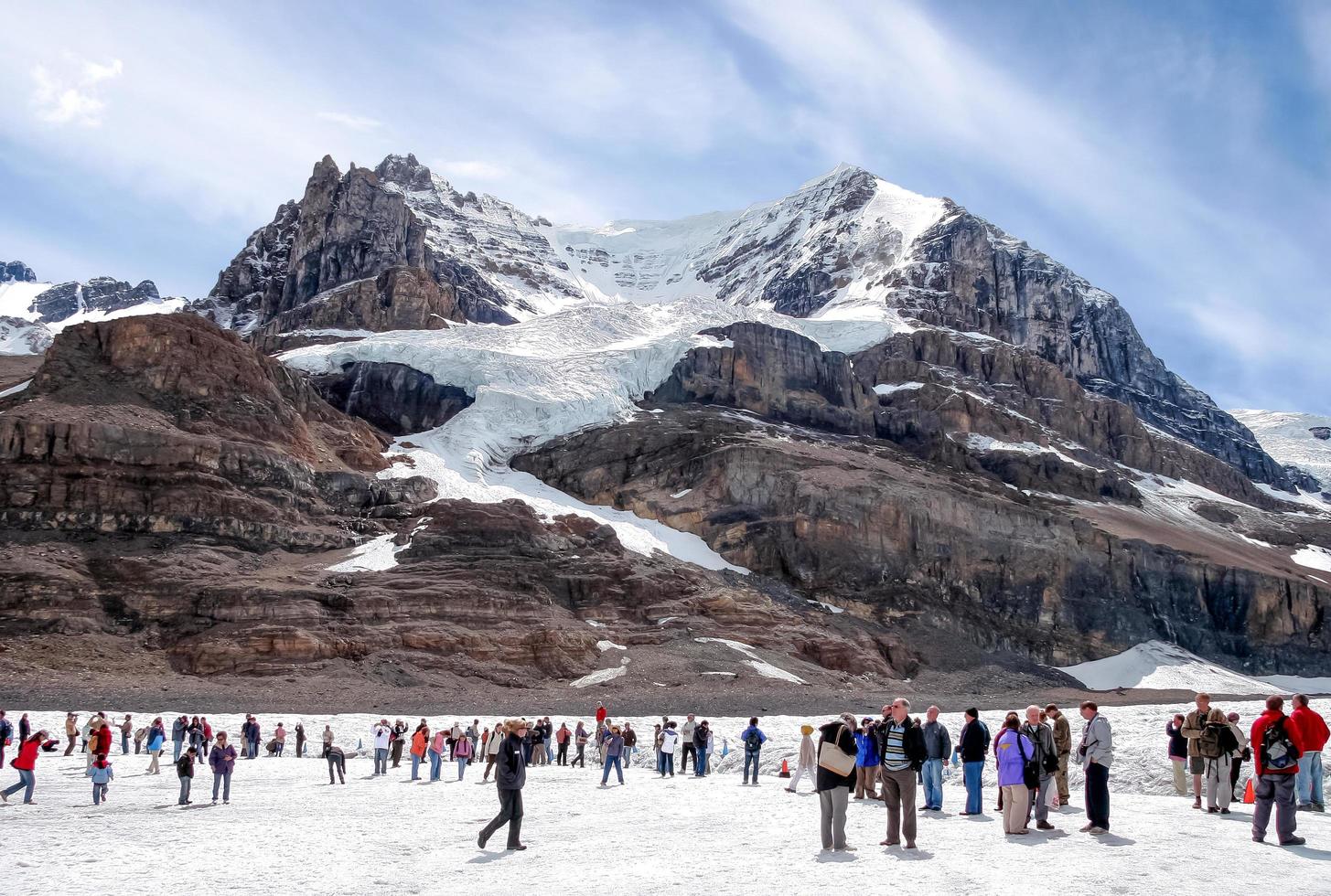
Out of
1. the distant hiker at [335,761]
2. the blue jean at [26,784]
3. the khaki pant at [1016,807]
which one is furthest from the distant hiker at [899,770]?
the distant hiker at [335,761]

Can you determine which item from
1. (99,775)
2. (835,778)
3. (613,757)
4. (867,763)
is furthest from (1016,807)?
(99,775)

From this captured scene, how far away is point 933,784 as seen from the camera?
15977 mm

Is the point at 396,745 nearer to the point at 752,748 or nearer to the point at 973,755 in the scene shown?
the point at 752,748

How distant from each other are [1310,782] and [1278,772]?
4.68 m

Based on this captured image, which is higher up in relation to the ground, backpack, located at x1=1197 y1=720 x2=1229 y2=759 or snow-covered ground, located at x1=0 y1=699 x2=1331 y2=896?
backpack, located at x1=1197 y1=720 x2=1229 y2=759

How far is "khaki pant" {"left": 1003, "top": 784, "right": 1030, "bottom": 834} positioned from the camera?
1323 centimetres

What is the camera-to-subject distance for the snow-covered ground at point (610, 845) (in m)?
11.2

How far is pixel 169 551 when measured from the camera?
204 ft

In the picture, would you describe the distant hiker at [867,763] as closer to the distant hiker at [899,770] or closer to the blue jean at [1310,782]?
the distant hiker at [899,770]

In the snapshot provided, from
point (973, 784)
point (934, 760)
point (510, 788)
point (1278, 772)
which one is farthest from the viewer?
point (934, 760)

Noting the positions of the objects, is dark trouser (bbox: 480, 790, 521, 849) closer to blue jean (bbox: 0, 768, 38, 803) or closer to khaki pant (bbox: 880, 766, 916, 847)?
khaki pant (bbox: 880, 766, 916, 847)

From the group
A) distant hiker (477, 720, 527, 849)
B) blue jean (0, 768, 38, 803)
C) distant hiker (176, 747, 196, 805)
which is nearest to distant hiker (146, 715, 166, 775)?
blue jean (0, 768, 38, 803)

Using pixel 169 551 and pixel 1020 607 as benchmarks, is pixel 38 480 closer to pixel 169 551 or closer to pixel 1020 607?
pixel 169 551

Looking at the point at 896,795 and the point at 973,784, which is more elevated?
the point at 896,795
